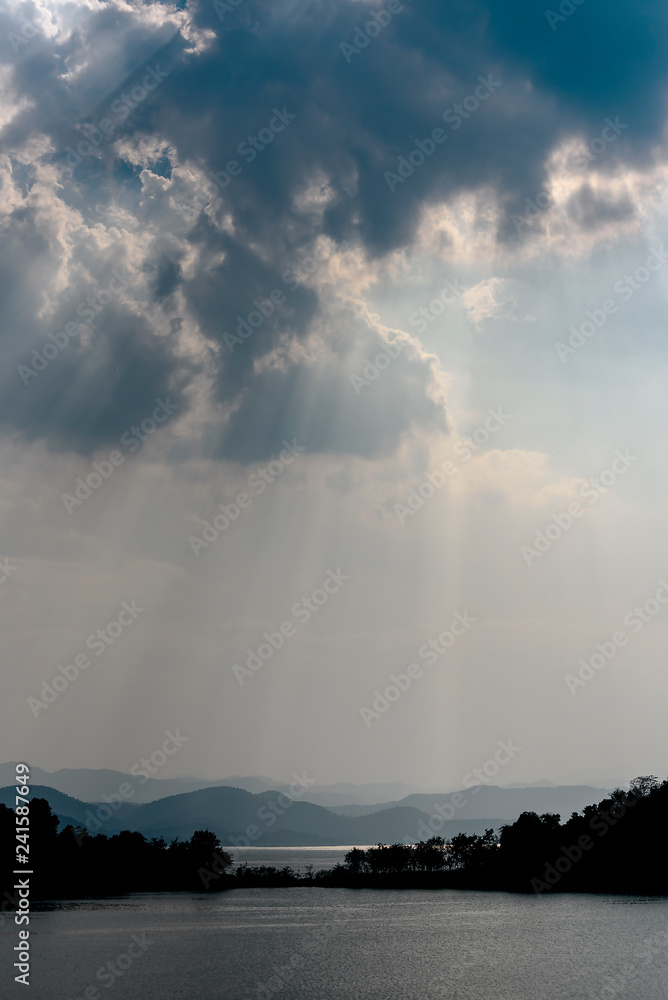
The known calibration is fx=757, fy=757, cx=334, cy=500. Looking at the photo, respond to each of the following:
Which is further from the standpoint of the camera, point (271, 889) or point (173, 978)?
point (271, 889)

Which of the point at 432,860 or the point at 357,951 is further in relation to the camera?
the point at 432,860

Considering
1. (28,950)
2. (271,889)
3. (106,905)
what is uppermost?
(28,950)

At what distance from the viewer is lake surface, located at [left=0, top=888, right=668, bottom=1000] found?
56125mm

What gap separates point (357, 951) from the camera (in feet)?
244

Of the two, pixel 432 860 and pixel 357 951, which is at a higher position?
pixel 357 951

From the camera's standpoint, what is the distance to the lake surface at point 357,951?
184 feet

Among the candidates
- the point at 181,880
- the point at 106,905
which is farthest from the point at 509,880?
the point at 106,905

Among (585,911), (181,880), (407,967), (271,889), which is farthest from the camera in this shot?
(271,889)

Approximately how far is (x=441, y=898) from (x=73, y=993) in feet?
313

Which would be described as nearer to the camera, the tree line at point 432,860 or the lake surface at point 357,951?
the lake surface at point 357,951

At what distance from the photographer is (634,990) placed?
53.7m

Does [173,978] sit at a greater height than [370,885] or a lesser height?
greater

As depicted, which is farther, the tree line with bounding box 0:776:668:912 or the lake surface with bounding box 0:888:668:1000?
the tree line with bounding box 0:776:668:912

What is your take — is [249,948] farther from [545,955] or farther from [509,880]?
[509,880]
